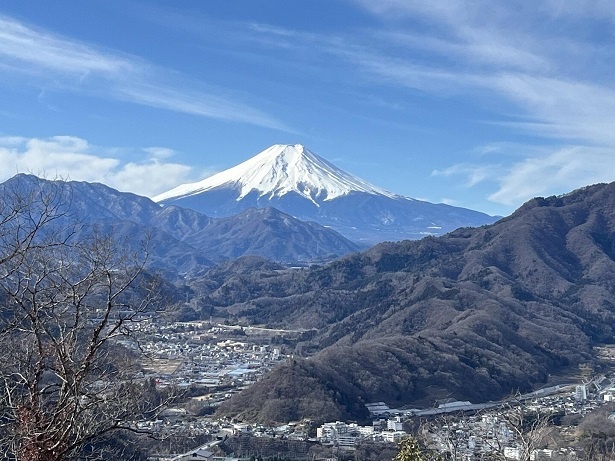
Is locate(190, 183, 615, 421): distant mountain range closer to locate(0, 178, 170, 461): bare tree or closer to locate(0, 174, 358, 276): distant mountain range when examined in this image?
locate(0, 178, 170, 461): bare tree

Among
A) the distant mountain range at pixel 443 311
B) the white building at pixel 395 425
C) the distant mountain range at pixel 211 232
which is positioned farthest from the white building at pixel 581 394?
the distant mountain range at pixel 211 232

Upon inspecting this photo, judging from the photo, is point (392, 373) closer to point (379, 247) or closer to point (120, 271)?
point (120, 271)

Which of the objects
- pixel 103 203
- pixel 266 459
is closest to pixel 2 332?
pixel 266 459

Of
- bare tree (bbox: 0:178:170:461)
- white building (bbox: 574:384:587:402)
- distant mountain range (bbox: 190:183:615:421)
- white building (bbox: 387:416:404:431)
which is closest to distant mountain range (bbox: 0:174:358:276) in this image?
distant mountain range (bbox: 190:183:615:421)

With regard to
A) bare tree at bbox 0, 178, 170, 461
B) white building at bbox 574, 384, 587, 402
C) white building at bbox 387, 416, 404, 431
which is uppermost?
bare tree at bbox 0, 178, 170, 461

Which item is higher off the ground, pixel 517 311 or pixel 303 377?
pixel 517 311

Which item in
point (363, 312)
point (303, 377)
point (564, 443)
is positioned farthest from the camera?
point (363, 312)

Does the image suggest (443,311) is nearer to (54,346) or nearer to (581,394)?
(581,394)

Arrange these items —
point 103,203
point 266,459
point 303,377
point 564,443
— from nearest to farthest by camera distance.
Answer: point 266,459
point 564,443
point 303,377
point 103,203
